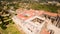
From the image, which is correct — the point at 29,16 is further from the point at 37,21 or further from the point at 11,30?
the point at 11,30

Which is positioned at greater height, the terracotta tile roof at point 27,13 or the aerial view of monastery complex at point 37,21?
the terracotta tile roof at point 27,13

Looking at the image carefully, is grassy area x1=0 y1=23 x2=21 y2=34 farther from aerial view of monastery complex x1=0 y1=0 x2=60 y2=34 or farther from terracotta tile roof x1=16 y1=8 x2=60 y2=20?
terracotta tile roof x1=16 y1=8 x2=60 y2=20

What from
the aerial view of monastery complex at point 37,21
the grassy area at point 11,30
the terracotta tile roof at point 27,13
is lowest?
the grassy area at point 11,30

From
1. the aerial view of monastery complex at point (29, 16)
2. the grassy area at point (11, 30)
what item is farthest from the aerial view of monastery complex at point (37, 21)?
the grassy area at point (11, 30)

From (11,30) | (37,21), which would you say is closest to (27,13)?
(37,21)

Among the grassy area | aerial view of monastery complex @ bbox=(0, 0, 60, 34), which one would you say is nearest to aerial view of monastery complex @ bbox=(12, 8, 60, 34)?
aerial view of monastery complex @ bbox=(0, 0, 60, 34)

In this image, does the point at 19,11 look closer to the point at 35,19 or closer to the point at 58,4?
the point at 35,19

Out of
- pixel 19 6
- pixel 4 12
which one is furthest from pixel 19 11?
pixel 4 12

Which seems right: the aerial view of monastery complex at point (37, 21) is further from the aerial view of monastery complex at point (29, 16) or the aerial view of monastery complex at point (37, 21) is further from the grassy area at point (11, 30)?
the grassy area at point (11, 30)
